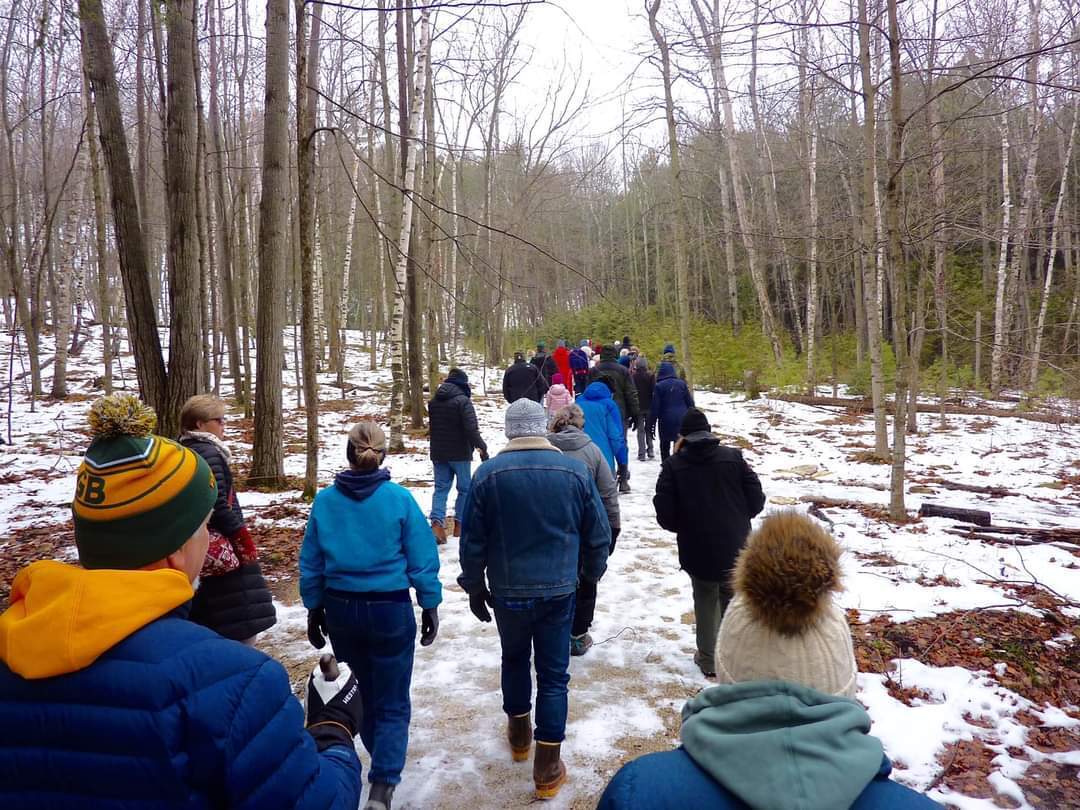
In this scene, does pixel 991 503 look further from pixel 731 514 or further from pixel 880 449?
pixel 731 514

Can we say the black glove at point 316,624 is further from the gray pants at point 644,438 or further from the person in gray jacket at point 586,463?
the gray pants at point 644,438

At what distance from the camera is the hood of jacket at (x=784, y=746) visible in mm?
1238

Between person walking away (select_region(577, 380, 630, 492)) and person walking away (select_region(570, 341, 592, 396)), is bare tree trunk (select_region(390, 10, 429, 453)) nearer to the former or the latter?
person walking away (select_region(577, 380, 630, 492))

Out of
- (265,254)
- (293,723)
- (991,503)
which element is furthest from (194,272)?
(991,503)

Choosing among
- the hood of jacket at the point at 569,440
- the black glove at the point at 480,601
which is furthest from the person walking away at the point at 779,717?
the hood of jacket at the point at 569,440

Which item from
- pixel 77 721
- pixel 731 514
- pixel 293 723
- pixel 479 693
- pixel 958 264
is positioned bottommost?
pixel 479 693

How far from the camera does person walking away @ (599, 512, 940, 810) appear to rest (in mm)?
1262

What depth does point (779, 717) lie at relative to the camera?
136 centimetres

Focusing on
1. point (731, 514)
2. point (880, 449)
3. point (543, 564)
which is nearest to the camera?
point (543, 564)

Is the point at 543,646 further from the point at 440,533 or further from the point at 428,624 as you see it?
the point at 440,533

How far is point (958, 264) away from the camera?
2877cm

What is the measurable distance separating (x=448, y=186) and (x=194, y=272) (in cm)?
2716

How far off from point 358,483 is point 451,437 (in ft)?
12.3

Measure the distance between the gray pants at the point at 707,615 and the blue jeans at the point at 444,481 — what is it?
10.8 feet
